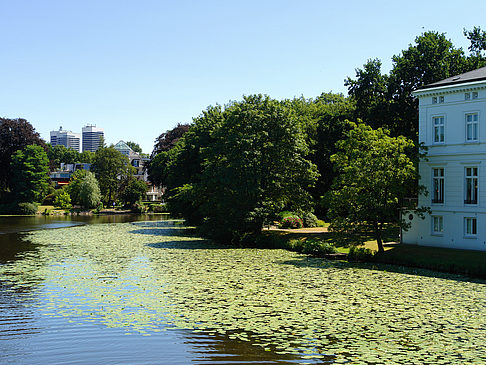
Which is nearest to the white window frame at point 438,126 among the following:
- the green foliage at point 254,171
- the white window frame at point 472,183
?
the white window frame at point 472,183

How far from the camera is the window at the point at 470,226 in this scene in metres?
30.5

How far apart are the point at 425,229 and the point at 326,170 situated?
20.4m

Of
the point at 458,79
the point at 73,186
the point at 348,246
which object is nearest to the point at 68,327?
the point at 348,246

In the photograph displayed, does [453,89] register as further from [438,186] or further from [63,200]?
[63,200]

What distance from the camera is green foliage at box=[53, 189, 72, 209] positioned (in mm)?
98250

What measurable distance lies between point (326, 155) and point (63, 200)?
214ft

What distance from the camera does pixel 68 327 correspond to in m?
14.7

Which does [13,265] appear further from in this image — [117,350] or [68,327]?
[117,350]

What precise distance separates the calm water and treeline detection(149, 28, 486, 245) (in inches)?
211

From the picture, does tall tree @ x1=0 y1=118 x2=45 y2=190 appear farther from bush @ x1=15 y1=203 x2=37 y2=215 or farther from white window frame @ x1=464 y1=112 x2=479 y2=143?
white window frame @ x1=464 y1=112 x2=479 y2=143

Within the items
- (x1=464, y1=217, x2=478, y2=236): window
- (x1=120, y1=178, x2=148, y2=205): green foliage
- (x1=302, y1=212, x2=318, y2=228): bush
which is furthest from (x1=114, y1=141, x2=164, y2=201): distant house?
(x1=464, y1=217, x2=478, y2=236): window

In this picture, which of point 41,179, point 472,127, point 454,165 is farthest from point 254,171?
point 41,179

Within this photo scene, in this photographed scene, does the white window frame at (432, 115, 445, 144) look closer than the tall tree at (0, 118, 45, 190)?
Yes

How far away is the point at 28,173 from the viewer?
90.6m
